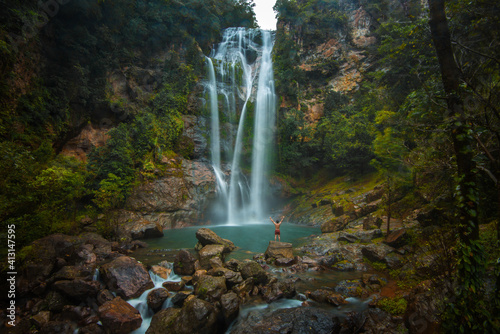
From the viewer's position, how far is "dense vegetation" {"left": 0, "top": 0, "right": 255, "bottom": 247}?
8.36 meters

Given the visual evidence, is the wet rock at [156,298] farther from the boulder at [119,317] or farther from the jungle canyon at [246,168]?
the boulder at [119,317]

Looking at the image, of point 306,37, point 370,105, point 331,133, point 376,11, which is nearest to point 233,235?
point 331,133

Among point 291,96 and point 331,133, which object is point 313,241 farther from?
point 291,96

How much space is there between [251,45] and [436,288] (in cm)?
3599

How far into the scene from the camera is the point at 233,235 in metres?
15.4

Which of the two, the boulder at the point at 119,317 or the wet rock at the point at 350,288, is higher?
the boulder at the point at 119,317

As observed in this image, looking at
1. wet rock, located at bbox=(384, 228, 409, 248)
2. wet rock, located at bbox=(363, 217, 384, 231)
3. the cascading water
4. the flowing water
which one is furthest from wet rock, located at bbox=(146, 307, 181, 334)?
the cascading water

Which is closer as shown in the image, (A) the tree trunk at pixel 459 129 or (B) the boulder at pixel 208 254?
(A) the tree trunk at pixel 459 129

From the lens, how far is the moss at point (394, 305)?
489 centimetres

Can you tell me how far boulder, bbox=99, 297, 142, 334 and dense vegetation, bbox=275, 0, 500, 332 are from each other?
20.5 feet

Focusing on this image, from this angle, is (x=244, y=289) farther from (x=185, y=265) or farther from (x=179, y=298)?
(x=185, y=265)

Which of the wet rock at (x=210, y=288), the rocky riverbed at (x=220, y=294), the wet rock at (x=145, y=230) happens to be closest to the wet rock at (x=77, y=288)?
the rocky riverbed at (x=220, y=294)

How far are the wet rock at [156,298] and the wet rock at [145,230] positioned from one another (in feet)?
26.4

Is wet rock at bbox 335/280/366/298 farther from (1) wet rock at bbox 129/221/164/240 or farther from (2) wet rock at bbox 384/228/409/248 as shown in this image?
(1) wet rock at bbox 129/221/164/240
